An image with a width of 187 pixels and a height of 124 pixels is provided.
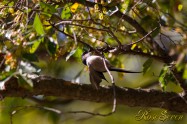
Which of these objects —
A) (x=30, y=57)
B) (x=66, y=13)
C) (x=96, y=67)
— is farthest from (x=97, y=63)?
(x=66, y=13)

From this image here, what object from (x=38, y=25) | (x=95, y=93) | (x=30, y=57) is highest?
(x=38, y=25)

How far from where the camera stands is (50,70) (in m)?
3.42

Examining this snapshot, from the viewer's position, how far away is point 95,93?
2.43m

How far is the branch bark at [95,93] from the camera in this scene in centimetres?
228

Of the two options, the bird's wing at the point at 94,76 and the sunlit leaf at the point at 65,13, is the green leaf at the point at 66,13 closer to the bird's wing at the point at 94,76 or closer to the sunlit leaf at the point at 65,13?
the sunlit leaf at the point at 65,13

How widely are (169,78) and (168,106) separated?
0.77 ft

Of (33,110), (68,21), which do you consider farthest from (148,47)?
(33,110)

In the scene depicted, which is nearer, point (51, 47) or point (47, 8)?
point (47, 8)

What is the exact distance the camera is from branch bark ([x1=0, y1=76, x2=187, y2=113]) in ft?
7.47

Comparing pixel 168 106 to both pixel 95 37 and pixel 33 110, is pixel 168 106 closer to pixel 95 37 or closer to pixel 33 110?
pixel 95 37

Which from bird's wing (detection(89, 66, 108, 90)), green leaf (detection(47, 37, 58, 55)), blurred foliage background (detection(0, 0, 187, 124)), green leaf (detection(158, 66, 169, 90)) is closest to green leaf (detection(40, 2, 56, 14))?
blurred foliage background (detection(0, 0, 187, 124))

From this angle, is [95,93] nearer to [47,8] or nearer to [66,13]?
[66,13]

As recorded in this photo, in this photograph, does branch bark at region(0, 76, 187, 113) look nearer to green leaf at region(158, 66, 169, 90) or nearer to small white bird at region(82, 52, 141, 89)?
green leaf at region(158, 66, 169, 90)

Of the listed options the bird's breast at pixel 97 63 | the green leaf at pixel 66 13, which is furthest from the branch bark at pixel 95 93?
the bird's breast at pixel 97 63
